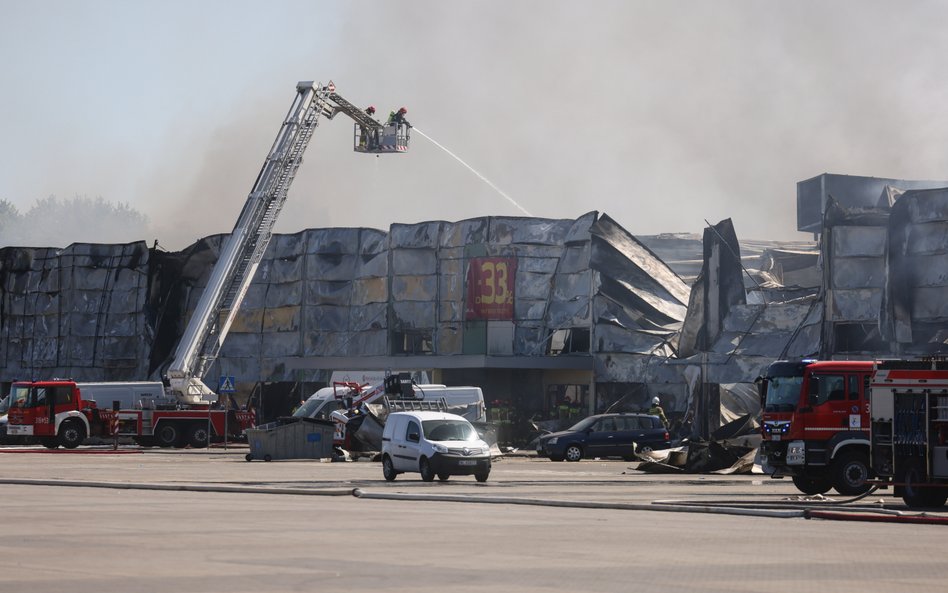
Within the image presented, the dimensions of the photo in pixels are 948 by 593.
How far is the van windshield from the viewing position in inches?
1225

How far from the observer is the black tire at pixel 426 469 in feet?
100

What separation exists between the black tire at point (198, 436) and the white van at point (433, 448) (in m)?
23.3

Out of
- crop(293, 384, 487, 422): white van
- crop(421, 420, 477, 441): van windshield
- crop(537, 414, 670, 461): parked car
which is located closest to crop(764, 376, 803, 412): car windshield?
crop(421, 420, 477, 441): van windshield

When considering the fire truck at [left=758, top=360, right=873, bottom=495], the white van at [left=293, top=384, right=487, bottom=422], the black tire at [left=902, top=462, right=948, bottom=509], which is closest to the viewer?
the black tire at [left=902, top=462, right=948, bottom=509]

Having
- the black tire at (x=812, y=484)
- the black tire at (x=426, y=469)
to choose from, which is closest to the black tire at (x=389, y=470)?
the black tire at (x=426, y=469)

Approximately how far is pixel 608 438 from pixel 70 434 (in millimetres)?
20542

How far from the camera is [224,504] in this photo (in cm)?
2211

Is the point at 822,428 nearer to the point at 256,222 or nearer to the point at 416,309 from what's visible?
the point at 256,222

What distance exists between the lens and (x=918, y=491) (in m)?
23.0

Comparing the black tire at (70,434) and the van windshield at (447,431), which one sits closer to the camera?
the van windshield at (447,431)

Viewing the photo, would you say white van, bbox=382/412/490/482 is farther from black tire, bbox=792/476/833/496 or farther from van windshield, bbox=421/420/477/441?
black tire, bbox=792/476/833/496

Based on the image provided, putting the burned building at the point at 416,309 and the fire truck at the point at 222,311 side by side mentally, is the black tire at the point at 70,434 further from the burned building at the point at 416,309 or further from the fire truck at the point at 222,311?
the burned building at the point at 416,309

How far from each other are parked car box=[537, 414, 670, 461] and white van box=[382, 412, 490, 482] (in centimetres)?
1320

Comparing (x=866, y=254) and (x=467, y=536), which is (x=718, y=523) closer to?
(x=467, y=536)
